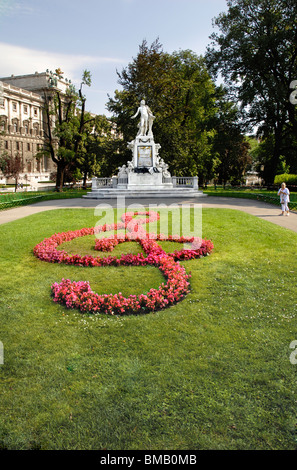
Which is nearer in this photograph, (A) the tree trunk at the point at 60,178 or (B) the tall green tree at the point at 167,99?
(A) the tree trunk at the point at 60,178

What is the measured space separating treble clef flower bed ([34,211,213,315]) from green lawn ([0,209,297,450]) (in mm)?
238

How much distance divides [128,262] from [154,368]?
4.44 m

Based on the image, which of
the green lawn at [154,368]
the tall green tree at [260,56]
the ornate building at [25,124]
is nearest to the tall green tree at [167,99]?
the tall green tree at [260,56]

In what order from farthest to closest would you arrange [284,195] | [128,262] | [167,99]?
1. [167,99]
2. [284,195]
3. [128,262]

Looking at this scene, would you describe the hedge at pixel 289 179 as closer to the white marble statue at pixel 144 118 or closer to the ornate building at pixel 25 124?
the white marble statue at pixel 144 118

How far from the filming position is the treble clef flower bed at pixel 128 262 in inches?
231

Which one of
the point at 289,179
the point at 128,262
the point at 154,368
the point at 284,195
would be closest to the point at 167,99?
the point at 289,179

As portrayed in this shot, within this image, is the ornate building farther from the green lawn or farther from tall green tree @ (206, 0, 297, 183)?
the green lawn

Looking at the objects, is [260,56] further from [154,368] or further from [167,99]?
[154,368]

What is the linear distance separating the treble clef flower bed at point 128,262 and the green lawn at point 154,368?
238 mm

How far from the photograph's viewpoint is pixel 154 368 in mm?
4180

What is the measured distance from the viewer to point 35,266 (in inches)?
329
